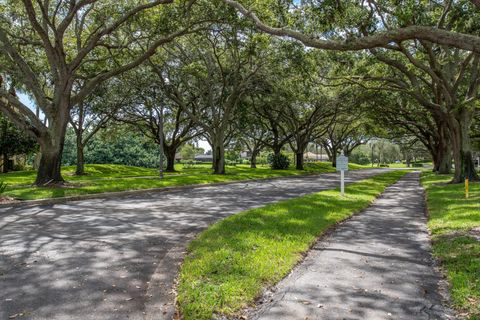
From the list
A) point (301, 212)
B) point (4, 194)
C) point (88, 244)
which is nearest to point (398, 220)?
point (301, 212)

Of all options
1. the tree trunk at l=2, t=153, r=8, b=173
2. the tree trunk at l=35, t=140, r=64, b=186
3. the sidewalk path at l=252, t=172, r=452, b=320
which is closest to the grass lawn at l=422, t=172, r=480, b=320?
the sidewalk path at l=252, t=172, r=452, b=320

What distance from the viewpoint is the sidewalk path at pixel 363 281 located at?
13.8 feet

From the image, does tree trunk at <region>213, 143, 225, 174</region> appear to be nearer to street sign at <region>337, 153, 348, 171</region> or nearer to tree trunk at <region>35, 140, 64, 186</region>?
tree trunk at <region>35, 140, 64, 186</region>

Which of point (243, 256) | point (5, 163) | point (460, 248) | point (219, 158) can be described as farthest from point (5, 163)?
point (460, 248)

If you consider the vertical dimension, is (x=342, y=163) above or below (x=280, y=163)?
above

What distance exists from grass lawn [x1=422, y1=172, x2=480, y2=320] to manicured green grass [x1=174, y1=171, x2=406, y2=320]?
2.11 metres

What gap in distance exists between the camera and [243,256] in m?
5.90

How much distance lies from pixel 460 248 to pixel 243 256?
12.2 feet

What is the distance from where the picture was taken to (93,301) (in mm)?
4414

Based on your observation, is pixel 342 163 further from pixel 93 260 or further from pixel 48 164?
pixel 48 164

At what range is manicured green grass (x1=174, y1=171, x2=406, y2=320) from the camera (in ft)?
14.3

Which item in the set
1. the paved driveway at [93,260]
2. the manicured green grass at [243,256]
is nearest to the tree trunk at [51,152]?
the paved driveway at [93,260]

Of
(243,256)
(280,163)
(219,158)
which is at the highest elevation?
(219,158)

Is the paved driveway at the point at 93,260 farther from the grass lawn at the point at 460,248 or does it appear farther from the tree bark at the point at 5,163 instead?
the tree bark at the point at 5,163
